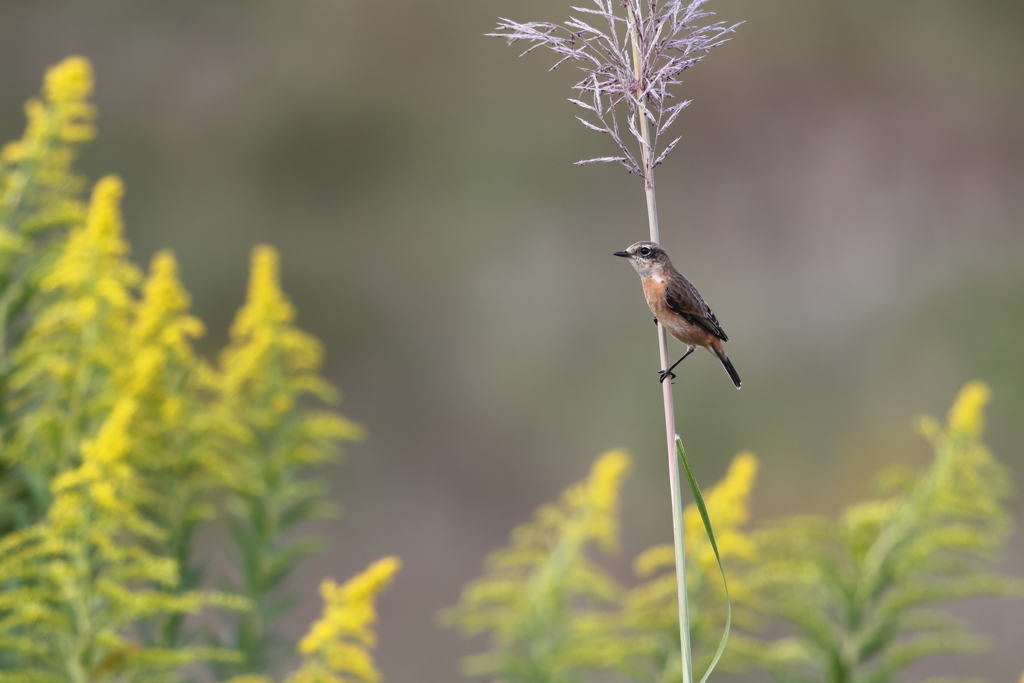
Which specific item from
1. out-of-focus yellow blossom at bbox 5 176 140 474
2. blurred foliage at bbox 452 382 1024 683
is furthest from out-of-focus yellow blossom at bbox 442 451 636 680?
out-of-focus yellow blossom at bbox 5 176 140 474

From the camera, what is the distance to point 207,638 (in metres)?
1.13

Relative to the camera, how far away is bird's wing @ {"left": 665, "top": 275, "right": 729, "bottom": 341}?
0.55 meters

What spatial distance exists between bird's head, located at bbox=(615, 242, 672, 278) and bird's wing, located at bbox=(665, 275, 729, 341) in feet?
0.05

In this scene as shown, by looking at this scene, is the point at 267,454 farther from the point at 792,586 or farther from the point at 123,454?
the point at 792,586

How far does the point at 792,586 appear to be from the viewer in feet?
3.73

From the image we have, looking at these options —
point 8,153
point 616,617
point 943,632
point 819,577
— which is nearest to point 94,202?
point 8,153

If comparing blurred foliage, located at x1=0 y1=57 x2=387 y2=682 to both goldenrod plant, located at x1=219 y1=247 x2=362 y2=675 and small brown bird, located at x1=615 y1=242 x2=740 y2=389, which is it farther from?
small brown bird, located at x1=615 y1=242 x2=740 y2=389

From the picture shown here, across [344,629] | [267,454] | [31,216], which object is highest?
[31,216]

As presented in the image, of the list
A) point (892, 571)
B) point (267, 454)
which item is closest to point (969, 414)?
point (892, 571)

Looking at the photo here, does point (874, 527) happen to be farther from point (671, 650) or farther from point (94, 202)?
point (94, 202)

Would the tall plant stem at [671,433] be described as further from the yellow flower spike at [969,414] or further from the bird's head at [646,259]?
the yellow flower spike at [969,414]

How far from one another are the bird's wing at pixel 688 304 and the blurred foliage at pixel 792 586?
554 mm

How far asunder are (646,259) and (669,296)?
0.03 metres

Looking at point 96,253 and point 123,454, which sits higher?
point 96,253
